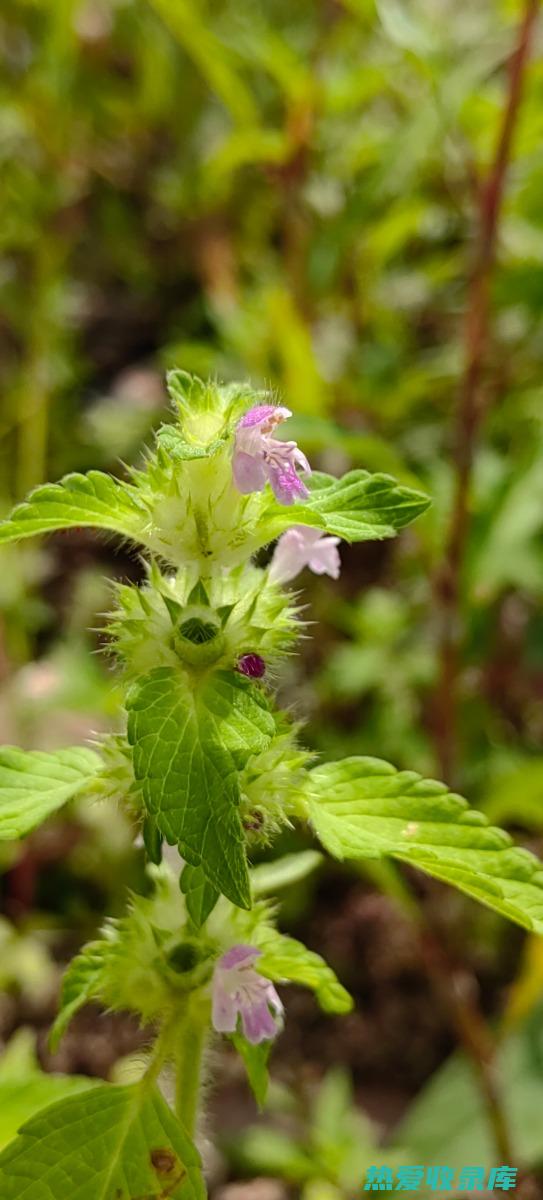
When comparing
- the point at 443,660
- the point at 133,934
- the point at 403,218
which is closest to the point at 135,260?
the point at 403,218

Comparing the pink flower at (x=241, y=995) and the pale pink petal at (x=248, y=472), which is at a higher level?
the pale pink petal at (x=248, y=472)

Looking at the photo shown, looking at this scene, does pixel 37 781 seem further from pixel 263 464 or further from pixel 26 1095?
pixel 26 1095

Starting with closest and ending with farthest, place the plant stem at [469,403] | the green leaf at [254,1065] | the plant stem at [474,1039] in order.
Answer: the green leaf at [254,1065] → the plant stem at [469,403] → the plant stem at [474,1039]

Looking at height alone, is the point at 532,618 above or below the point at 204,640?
above

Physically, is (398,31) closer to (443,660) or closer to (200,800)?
(443,660)

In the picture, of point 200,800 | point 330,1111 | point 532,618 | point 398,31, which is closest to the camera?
point 200,800

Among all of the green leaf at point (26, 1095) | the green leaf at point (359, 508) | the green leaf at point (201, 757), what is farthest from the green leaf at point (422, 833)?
the green leaf at point (26, 1095)

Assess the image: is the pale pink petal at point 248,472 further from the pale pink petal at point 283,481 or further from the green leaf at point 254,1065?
the green leaf at point 254,1065
